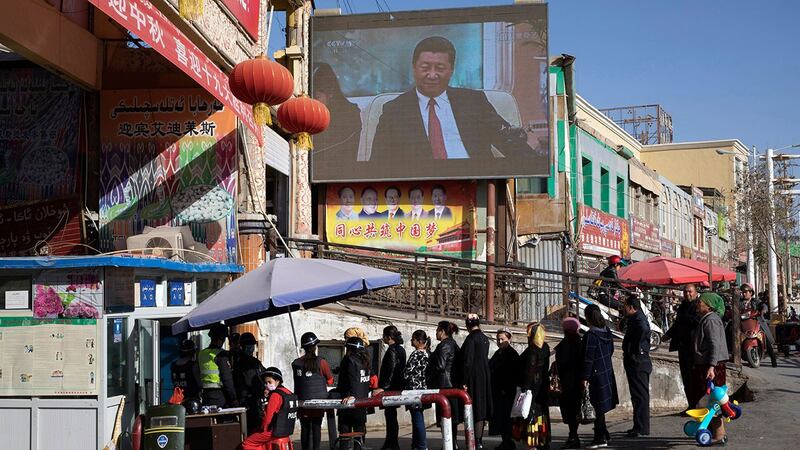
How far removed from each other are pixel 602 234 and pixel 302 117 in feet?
55.4

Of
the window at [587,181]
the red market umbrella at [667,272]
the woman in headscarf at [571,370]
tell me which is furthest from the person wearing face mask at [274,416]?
the window at [587,181]

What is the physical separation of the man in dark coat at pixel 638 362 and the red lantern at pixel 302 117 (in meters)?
5.39

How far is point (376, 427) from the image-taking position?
14.6m

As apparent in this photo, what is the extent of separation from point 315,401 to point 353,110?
40.5 feet

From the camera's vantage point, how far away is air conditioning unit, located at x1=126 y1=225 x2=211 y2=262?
1343 centimetres

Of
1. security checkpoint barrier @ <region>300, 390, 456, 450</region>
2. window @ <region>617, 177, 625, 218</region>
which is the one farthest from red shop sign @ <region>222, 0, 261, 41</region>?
window @ <region>617, 177, 625, 218</region>

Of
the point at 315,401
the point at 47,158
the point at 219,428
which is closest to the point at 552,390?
the point at 315,401

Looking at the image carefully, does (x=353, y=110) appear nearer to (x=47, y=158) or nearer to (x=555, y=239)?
(x=555, y=239)

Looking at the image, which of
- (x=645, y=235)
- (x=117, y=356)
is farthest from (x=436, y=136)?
(x=645, y=235)

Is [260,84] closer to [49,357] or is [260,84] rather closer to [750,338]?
[49,357]

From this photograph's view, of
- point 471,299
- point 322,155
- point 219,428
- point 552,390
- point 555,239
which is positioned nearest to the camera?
point 219,428

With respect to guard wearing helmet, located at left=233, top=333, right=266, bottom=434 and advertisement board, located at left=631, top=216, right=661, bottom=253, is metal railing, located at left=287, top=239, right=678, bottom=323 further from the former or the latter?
advertisement board, located at left=631, top=216, right=661, bottom=253

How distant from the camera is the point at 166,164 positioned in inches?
565

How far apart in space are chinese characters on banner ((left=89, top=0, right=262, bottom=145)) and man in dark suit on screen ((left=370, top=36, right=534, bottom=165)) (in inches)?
285
